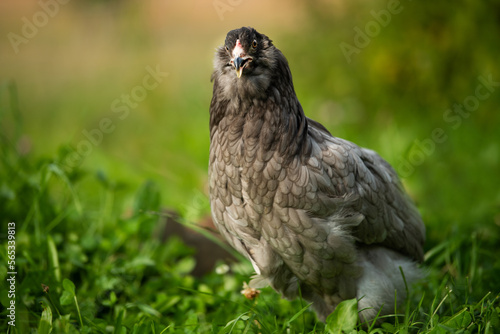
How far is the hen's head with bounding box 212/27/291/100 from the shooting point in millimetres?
2160

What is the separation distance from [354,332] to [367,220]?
0.56 m

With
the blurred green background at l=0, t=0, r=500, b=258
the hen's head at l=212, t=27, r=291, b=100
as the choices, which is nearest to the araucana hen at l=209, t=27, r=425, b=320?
the hen's head at l=212, t=27, r=291, b=100

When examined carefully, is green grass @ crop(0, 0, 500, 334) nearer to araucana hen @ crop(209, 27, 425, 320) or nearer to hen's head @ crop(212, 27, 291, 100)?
araucana hen @ crop(209, 27, 425, 320)

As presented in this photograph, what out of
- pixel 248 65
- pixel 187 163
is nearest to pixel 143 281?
pixel 248 65

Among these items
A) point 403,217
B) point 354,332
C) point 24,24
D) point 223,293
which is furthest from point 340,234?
point 24,24

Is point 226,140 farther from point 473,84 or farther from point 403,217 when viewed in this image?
point 473,84

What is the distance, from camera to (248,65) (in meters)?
2.16

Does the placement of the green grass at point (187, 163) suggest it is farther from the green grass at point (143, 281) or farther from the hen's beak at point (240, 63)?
the hen's beak at point (240, 63)

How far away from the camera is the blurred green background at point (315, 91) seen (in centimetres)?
455

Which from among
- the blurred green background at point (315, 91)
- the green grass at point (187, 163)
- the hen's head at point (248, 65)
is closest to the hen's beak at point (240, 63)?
the hen's head at point (248, 65)

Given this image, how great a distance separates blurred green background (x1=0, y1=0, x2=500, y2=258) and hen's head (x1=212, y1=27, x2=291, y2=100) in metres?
1.61

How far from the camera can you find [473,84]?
15.5ft

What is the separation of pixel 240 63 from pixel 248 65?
2.2 inches

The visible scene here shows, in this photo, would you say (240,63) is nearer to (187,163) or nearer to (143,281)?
(143,281)
